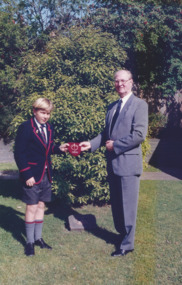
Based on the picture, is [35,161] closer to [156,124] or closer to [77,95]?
[77,95]

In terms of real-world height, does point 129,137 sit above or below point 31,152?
above

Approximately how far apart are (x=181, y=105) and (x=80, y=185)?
7.22 meters

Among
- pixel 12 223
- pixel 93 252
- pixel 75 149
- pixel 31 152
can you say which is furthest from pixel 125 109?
pixel 12 223

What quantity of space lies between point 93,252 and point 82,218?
3.11ft

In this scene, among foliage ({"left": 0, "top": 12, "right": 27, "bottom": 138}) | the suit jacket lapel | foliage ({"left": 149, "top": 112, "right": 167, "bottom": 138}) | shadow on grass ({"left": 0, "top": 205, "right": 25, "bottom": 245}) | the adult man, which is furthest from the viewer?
foliage ({"left": 149, "top": 112, "right": 167, "bottom": 138})

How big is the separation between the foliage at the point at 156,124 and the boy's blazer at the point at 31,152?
21.5ft

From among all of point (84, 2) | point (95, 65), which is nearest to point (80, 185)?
point (95, 65)

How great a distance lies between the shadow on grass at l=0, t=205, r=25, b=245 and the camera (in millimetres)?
4320

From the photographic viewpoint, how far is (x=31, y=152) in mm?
3627

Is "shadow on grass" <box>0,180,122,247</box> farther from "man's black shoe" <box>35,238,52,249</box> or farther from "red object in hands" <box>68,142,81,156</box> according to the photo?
"red object in hands" <box>68,142,81,156</box>

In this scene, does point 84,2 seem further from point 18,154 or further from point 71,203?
point 18,154

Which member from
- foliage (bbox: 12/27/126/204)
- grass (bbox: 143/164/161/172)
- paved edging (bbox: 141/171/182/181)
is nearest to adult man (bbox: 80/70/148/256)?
foliage (bbox: 12/27/126/204)

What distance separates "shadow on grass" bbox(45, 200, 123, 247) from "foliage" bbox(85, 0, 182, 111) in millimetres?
5884

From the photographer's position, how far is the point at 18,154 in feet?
11.5
